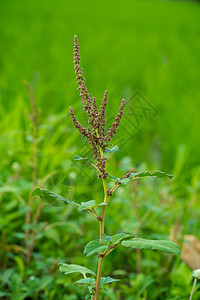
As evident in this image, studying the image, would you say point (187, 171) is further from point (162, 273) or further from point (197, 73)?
point (197, 73)

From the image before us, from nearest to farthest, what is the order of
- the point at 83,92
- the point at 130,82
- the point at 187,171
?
the point at 83,92
the point at 187,171
the point at 130,82

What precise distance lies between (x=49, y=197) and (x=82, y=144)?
4.37ft

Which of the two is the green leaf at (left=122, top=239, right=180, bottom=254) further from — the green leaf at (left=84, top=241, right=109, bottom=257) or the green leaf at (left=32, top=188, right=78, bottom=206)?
the green leaf at (left=32, top=188, right=78, bottom=206)

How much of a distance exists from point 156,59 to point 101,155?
4218 millimetres

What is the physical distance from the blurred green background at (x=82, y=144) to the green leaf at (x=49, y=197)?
115 millimetres

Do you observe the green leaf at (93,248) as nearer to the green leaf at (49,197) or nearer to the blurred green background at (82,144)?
the green leaf at (49,197)

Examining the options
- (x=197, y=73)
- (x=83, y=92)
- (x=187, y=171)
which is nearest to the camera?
(x=83, y=92)

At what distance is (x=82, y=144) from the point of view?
2.03 metres

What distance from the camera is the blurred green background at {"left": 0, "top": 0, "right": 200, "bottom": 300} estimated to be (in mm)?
1297

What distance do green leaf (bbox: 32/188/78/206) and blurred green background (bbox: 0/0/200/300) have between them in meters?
0.11

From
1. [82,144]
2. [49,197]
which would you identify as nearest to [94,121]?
[49,197]

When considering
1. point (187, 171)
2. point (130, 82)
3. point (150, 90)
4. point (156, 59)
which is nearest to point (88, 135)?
point (187, 171)

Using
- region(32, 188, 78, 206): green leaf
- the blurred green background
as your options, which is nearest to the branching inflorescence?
region(32, 188, 78, 206): green leaf

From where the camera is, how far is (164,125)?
2723 mm
